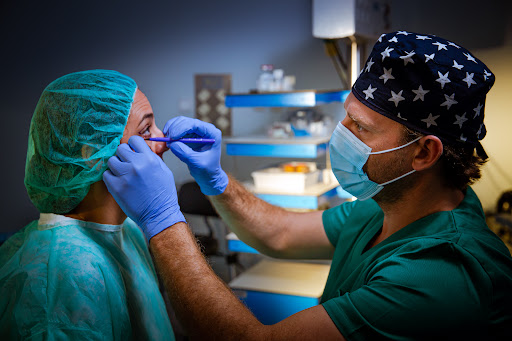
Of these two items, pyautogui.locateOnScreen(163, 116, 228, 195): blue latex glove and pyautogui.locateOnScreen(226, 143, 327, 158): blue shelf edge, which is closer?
pyautogui.locateOnScreen(163, 116, 228, 195): blue latex glove

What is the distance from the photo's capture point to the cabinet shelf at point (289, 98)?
2.65 m

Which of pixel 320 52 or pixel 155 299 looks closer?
pixel 155 299

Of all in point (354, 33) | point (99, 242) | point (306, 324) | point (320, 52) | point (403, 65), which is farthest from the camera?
point (320, 52)

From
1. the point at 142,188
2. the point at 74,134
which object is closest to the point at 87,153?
the point at 74,134

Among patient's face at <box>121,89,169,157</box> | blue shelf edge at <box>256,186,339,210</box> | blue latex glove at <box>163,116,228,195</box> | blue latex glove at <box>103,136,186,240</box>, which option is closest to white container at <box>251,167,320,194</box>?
blue shelf edge at <box>256,186,339,210</box>

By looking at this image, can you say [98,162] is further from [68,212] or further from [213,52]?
[213,52]

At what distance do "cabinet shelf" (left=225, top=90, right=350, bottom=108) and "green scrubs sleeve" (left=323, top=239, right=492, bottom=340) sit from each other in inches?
66.7

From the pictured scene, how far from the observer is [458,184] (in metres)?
1.28

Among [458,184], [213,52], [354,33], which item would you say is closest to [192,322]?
[458,184]

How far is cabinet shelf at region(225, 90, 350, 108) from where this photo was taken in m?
2.65

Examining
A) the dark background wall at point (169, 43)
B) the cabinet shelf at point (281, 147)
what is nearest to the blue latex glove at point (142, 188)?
the cabinet shelf at point (281, 147)

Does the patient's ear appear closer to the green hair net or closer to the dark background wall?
the green hair net

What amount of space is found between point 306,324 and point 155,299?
578 mm

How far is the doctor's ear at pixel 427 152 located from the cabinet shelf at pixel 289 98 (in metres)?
1.43
